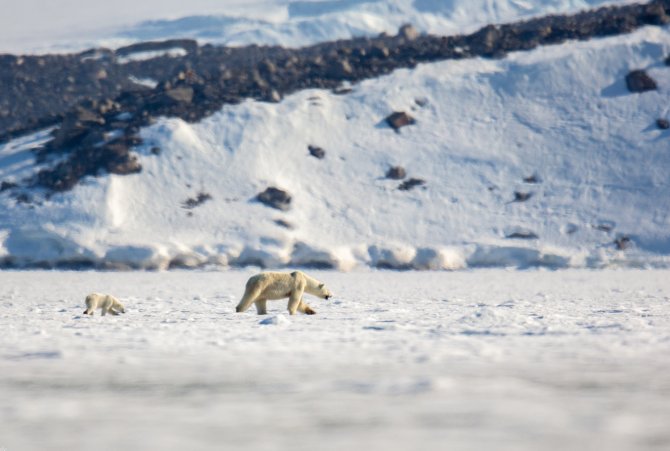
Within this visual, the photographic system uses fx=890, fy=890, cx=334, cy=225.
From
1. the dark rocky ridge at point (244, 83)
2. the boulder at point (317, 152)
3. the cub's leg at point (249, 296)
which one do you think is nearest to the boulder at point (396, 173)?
the boulder at point (317, 152)

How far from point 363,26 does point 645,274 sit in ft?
246

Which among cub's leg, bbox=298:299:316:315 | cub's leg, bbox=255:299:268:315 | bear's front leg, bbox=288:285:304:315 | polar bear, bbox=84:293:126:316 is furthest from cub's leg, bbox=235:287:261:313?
polar bear, bbox=84:293:126:316

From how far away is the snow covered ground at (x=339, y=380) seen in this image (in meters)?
5.43

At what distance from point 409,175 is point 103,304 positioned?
2942cm

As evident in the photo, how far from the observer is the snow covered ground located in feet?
17.8

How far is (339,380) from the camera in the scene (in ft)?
24.3

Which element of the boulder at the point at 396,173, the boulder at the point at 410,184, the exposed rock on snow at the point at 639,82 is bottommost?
the boulder at the point at 410,184

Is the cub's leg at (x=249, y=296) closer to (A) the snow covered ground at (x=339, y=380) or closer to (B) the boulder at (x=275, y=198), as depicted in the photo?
(A) the snow covered ground at (x=339, y=380)

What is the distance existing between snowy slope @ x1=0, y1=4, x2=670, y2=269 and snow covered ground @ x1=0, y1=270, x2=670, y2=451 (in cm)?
2347

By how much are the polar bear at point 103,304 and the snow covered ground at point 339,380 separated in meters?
0.56

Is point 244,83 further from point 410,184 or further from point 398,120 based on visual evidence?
point 410,184

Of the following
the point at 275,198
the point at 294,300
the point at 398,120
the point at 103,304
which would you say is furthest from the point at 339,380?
the point at 398,120

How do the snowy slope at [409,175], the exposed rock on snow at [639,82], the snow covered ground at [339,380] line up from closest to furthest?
the snow covered ground at [339,380] < the snowy slope at [409,175] < the exposed rock on snow at [639,82]

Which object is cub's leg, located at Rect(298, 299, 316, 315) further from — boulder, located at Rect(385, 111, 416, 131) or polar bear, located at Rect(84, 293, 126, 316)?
boulder, located at Rect(385, 111, 416, 131)
